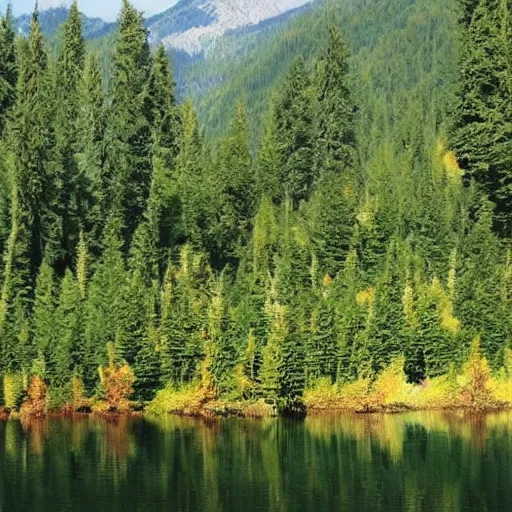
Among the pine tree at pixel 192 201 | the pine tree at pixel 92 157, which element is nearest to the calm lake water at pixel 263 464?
the pine tree at pixel 192 201

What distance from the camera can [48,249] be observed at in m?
67.4

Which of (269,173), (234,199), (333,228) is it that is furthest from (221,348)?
(269,173)

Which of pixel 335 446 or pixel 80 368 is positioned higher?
pixel 80 368

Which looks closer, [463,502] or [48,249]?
[463,502]

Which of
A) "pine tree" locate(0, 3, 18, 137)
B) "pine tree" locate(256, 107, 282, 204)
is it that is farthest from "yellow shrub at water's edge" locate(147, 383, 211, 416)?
"pine tree" locate(0, 3, 18, 137)

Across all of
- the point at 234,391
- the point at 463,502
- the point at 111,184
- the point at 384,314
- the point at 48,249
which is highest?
the point at 111,184

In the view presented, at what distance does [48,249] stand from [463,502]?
3888 cm

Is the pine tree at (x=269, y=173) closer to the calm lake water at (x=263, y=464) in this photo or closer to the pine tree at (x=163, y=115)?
the pine tree at (x=163, y=115)

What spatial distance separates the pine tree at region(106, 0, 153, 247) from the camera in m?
71.6

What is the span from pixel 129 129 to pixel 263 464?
36.8 meters

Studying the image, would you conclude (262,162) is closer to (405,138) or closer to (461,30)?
(461,30)

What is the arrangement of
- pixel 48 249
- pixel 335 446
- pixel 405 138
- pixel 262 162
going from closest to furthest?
pixel 335 446, pixel 48 249, pixel 262 162, pixel 405 138

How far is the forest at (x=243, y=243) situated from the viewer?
57.8 m

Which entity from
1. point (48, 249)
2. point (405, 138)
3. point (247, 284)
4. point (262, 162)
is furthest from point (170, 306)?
point (405, 138)
